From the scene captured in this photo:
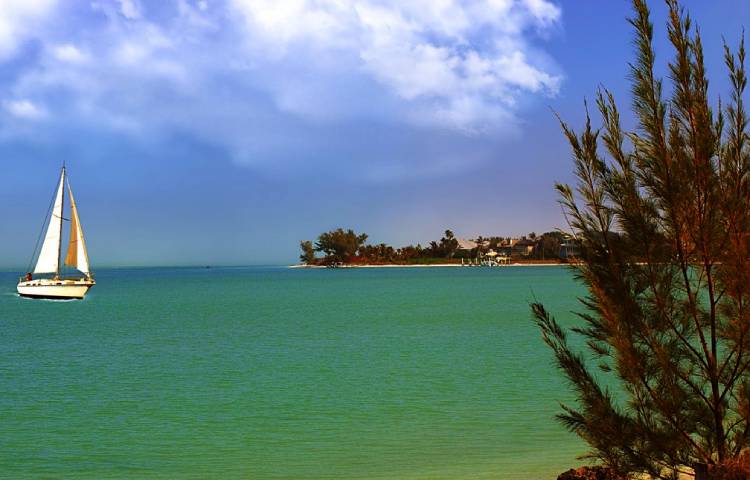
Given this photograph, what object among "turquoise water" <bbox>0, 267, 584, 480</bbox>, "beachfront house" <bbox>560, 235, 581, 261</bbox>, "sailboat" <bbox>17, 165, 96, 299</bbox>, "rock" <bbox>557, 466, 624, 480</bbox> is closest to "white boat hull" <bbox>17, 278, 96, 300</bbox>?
"sailboat" <bbox>17, 165, 96, 299</bbox>

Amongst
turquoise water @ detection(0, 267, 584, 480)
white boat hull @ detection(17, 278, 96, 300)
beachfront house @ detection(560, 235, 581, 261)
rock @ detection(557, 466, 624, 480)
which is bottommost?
turquoise water @ detection(0, 267, 584, 480)

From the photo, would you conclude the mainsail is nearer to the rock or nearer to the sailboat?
the sailboat

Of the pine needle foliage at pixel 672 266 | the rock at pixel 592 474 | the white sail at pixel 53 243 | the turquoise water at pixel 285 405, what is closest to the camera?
the pine needle foliage at pixel 672 266

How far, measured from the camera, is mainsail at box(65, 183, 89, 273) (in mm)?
67312

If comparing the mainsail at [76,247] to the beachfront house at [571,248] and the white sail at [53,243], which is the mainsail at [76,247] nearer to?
the white sail at [53,243]

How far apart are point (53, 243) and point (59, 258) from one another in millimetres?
1651

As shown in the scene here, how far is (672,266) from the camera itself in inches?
250

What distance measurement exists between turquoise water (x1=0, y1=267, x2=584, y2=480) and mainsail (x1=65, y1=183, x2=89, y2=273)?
1094 inches

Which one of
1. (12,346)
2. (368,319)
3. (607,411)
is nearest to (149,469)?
(607,411)

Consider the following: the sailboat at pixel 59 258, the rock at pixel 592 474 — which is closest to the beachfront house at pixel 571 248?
the rock at pixel 592 474

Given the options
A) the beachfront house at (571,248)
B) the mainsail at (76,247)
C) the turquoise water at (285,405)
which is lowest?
the turquoise water at (285,405)

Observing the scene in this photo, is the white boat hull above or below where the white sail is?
below

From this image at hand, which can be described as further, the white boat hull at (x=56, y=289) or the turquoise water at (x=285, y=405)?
the white boat hull at (x=56, y=289)

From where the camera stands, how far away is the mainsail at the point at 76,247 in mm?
67312
